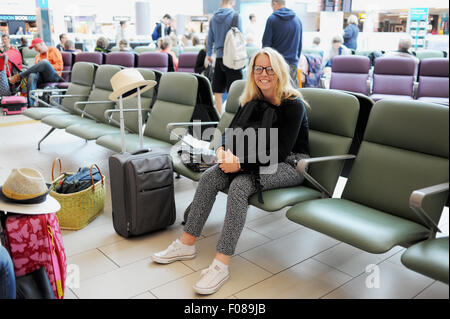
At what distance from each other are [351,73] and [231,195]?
4.23 m

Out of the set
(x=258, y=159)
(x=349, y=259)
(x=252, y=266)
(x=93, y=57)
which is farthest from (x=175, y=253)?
(x=93, y=57)

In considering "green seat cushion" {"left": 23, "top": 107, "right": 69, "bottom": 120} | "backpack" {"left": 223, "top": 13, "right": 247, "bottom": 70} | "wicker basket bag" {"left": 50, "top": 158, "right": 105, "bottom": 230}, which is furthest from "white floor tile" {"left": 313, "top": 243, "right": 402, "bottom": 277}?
"green seat cushion" {"left": 23, "top": 107, "right": 69, "bottom": 120}

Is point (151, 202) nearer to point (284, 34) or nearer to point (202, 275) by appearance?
point (202, 275)

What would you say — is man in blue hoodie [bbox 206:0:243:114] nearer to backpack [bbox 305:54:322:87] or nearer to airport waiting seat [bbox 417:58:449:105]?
backpack [bbox 305:54:322:87]

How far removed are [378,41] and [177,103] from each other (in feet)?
27.7

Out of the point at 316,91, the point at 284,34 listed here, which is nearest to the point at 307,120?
the point at 316,91

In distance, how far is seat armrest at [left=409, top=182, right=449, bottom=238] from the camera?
1.64 meters

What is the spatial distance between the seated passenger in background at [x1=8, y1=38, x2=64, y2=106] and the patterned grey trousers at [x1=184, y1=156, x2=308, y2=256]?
5.75 m

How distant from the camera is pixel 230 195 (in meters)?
2.23

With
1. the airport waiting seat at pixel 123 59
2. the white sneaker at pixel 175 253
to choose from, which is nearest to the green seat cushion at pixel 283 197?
the white sneaker at pixel 175 253

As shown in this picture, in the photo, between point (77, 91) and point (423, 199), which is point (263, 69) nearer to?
point (423, 199)

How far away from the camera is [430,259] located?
4.99ft

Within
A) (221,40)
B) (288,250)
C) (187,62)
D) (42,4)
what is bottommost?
(288,250)

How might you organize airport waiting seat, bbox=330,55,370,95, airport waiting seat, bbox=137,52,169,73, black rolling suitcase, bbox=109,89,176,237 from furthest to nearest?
airport waiting seat, bbox=137,52,169,73 → airport waiting seat, bbox=330,55,370,95 → black rolling suitcase, bbox=109,89,176,237
